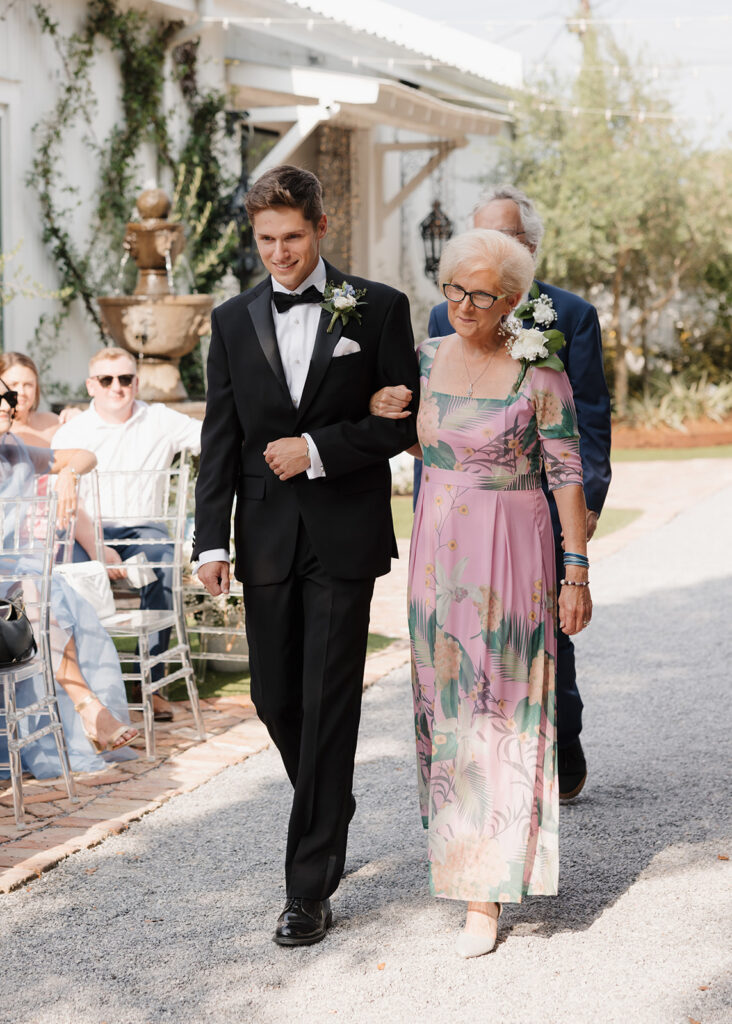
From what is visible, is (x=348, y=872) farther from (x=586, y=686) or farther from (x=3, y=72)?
(x=3, y=72)

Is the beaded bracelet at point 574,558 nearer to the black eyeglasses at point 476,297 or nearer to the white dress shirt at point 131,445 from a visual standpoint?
the black eyeglasses at point 476,297

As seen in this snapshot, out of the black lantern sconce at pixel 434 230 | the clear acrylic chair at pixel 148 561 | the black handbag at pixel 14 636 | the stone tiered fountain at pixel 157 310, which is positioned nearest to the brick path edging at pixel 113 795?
the clear acrylic chair at pixel 148 561

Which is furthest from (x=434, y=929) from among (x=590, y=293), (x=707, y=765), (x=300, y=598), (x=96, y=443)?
(x=590, y=293)

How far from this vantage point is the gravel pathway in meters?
3.14

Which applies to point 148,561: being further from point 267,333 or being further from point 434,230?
point 434,230

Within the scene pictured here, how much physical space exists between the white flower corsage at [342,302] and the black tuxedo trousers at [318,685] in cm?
56

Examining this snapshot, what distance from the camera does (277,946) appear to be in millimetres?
3486

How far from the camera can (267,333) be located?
11.5ft

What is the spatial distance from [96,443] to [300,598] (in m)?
3.11

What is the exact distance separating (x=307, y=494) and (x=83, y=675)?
7.06 feet

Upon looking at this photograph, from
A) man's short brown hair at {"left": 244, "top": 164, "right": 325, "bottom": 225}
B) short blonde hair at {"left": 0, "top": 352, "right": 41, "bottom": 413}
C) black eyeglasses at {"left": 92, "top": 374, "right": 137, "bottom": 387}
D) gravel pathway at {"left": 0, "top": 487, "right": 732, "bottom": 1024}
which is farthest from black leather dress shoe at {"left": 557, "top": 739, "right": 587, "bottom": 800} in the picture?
short blonde hair at {"left": 0, "top": 352, "right": 41, "bottom": 413}

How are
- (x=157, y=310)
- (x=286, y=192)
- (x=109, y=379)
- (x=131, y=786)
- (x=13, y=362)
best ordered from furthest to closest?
(x=157, y=310) < (x=109, y=379) < (x=13, y=362) < (x=131, y=786) < (x=286, y=192)

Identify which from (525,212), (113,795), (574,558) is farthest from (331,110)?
(574,558)

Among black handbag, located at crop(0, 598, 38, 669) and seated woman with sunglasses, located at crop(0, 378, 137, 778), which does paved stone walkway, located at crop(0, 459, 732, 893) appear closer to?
seated woman with sunglasses, located at crop(0, 378, 137, 778)
